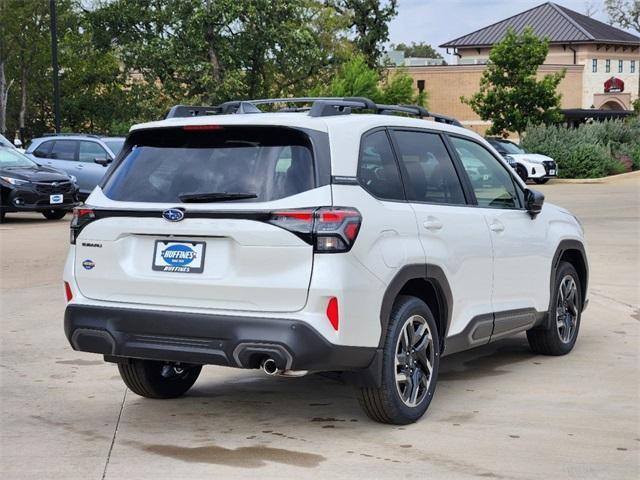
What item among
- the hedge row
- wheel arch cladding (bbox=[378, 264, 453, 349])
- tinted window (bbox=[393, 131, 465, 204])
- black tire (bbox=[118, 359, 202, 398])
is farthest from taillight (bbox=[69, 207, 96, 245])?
the hedge row

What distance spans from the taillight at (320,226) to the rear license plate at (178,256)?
48 cm

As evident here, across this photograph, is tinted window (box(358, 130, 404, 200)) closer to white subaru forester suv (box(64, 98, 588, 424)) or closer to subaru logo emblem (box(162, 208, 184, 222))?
white subaru forester suv (box(64, 98, 588, 424))

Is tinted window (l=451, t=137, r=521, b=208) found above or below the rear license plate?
above

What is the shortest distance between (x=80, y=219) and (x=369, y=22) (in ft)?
261

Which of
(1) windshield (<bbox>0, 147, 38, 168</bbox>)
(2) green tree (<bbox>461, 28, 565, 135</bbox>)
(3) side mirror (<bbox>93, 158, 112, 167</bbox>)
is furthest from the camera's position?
(2) green tree (<bbox>461, 28, 565, 135</bbox>)

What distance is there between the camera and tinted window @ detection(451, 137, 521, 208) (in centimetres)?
782

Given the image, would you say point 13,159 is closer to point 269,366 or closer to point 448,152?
point 448,152

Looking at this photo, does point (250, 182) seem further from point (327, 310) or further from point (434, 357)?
point (434, 357)

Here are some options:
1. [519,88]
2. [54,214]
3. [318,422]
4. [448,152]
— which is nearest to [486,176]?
[448,152]

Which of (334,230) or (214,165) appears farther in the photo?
(214,165)

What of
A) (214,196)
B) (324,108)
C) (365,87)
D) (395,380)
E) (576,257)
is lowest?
(395,380)

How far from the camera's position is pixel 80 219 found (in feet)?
22.0

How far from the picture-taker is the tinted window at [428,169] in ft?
23.0

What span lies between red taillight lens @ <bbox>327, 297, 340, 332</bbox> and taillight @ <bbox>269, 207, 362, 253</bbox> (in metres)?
0.26
